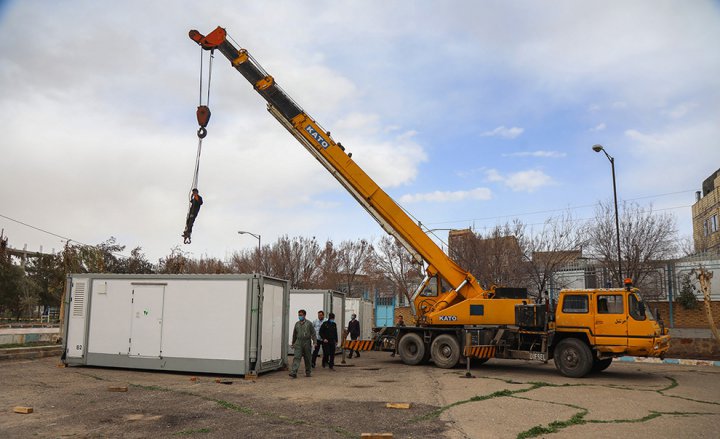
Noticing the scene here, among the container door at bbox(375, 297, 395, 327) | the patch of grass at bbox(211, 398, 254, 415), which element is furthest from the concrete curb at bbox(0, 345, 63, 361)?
the container door at bbox(375, 297, 395, 327)

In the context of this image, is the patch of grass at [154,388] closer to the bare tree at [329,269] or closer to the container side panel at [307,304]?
the container side panel at [307,304]

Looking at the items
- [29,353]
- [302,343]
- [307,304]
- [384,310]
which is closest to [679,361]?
[307,304]

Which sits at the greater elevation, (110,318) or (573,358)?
(110,318)

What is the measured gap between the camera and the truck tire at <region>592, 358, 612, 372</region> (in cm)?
1552

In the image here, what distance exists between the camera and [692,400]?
11031 millimetres

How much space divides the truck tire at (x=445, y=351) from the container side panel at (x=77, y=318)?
1005 cm

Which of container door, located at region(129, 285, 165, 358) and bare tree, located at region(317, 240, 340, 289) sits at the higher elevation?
bare tree, located at region(317, 240, 340, 289)

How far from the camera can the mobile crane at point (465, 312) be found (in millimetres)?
A: 14570

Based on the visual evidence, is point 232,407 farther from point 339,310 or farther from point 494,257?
point 494,257

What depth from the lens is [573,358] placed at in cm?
1485

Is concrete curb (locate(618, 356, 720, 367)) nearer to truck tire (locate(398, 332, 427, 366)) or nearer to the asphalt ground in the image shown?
the asphalt ground

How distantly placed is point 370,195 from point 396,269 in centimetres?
2357

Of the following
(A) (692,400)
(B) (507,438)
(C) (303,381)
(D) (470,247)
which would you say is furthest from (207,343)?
(D) (470,247)

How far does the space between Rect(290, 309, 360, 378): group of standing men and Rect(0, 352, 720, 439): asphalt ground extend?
1.64 ft
